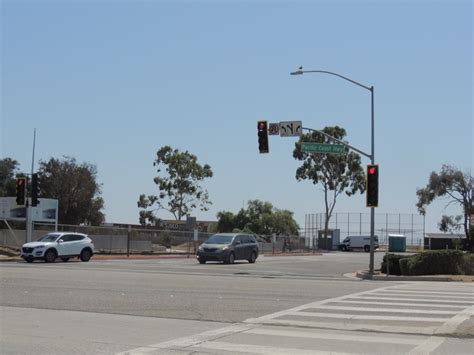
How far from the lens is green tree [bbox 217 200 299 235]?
302ft

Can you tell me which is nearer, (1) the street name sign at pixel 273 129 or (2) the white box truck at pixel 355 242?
(1) the street name sign at pixel 273 129

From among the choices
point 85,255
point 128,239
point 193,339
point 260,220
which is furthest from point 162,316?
point 260,220

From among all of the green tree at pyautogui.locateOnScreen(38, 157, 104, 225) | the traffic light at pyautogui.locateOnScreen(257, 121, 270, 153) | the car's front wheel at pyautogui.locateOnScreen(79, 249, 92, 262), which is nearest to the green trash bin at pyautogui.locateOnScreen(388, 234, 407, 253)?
the green tree at pyautogui.locateOnScreen(38, 157, 104, 225)

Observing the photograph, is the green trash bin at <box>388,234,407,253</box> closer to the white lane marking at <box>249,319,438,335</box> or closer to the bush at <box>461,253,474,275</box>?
the bush at <box>461,253,474,275</box>

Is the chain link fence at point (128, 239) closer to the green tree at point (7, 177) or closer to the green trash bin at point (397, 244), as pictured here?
the green trash bin at point (397, 244)

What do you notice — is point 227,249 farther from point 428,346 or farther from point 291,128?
point 428,346

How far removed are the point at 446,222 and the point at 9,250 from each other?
7325cm

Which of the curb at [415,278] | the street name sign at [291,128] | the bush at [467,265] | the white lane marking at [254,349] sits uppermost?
the street name sign at [291,128]

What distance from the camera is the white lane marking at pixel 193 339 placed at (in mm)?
8922

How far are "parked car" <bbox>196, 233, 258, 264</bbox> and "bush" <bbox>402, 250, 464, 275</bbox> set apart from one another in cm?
980

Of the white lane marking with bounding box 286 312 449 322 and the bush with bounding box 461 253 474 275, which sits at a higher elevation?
the bush with bounding box 461 253 474 275

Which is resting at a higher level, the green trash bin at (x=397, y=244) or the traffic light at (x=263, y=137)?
the traffic light at (x=263, y=137)

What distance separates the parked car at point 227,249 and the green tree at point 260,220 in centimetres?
5393

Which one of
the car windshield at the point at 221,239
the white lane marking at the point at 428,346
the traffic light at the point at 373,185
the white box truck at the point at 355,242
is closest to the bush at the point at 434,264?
the traffic light at the point at 373,185
